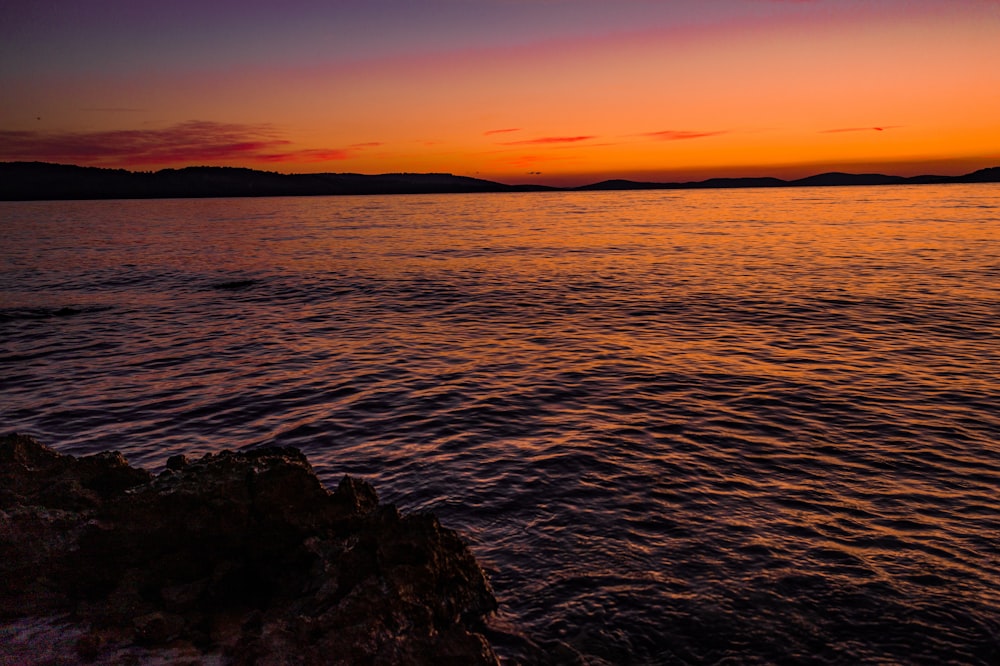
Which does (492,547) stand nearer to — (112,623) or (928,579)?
(112,623)

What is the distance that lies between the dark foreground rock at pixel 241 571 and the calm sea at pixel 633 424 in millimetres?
1329

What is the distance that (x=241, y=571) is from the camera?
6738mm

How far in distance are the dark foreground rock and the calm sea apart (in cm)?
133

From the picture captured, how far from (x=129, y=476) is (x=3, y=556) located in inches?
75.1

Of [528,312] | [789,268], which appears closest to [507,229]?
[789,268]

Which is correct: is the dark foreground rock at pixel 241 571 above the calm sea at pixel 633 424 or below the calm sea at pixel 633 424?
above

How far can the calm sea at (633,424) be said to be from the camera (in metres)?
7.34

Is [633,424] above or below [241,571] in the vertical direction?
below

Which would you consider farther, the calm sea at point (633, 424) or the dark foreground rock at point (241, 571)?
the calm sea at point (633, 424)

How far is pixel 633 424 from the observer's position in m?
13.4

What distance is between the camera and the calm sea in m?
7.34

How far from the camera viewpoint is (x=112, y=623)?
585cm

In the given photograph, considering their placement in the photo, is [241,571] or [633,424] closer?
[241,571]

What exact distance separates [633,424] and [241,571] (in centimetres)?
869
